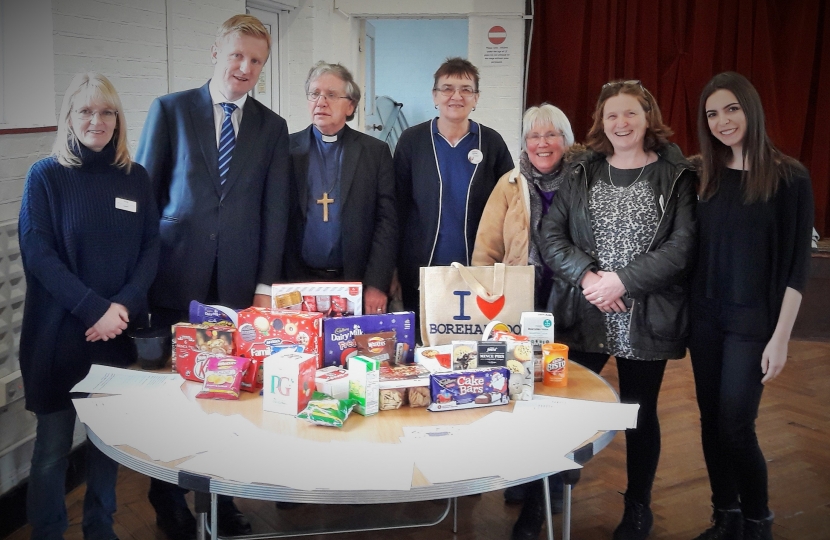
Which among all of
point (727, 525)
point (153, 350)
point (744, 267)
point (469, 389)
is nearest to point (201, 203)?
point (153, 350)

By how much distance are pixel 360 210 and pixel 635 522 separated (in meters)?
1.42

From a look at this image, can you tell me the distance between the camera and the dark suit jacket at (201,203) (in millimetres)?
2447

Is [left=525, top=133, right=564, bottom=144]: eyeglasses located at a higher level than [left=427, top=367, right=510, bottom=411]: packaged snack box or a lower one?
higher

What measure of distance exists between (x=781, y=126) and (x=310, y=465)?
18.0ft

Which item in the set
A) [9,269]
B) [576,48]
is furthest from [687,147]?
[9,269]

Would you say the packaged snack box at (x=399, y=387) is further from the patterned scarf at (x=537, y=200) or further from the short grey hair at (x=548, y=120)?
the short grey hair at (x=548, y=120)

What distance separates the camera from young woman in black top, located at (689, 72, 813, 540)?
7.13 feet

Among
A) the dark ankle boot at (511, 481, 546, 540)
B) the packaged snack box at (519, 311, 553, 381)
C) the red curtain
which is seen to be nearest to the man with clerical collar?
the packaged snack box at (519, 311, 553, 381)

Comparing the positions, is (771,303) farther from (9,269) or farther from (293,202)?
(9,269)

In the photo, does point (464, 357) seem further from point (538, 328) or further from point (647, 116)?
point (647, 116)

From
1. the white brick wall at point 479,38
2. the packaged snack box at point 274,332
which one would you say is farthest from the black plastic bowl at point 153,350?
the white brick wall at point 479,38

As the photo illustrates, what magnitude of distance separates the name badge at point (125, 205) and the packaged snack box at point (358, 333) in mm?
728

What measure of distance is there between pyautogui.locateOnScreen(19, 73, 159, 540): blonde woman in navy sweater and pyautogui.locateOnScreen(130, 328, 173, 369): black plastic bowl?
0.38 feet

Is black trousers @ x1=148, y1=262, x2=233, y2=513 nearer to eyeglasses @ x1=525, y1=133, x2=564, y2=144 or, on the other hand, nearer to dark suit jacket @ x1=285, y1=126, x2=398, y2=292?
dark suit jacket @ x1=285, y1=126, x2=398, y2=292
